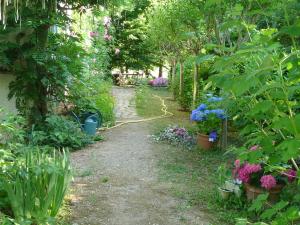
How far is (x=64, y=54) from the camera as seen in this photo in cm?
649

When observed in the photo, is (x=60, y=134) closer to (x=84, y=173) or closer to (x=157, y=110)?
(x=84, y=173)

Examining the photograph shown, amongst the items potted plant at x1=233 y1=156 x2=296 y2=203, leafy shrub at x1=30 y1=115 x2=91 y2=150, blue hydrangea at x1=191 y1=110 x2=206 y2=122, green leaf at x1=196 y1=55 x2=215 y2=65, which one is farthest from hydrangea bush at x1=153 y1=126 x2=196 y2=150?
green leaf at x1=196 y1=55 x2=215 y2=65

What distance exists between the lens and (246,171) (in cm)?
415

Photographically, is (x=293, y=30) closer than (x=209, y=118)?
Yes

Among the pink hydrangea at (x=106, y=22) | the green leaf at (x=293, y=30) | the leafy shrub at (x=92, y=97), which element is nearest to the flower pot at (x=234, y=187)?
the green leaf at (x=293, y=30)

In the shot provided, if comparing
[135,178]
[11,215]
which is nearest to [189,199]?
[135,178]

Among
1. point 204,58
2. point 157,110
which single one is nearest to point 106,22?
point 157,110

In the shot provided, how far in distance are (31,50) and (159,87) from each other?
38.5 ft

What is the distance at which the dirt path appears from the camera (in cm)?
385

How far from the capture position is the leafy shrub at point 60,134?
613 cm

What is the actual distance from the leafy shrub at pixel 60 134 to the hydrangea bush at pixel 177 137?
4.67 ft

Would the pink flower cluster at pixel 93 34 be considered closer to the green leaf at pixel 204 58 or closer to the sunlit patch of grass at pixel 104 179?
the sunlit patch of grass at pixel 104 179

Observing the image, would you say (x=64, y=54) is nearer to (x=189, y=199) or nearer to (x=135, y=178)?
(x=135, y=178)

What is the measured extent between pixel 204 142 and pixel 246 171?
2408 millimetres
